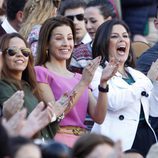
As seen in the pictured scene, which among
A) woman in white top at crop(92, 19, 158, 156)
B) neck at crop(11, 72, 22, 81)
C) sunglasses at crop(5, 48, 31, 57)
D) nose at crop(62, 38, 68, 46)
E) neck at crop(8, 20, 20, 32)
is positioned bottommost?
woman in white top at crop(92, 19, 158, 156)

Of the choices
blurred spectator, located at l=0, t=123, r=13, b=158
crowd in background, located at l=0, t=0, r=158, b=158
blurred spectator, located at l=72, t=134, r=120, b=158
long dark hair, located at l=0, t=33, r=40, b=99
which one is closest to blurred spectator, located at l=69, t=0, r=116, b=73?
crowd in background, located at l=0, t=0, r=158, b=158

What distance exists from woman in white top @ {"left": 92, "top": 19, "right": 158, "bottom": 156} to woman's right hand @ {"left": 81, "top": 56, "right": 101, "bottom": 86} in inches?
15.6

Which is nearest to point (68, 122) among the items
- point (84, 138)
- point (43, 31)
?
point (43, 31)

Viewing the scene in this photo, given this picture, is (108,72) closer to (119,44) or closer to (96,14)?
(119,44)

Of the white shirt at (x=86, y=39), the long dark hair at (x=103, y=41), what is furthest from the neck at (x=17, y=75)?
the white shirt at (x=86, y=39)

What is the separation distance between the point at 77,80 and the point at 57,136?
651 mm

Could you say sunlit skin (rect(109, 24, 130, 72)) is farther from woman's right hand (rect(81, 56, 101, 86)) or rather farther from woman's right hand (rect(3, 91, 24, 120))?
woman's right hand (rect(3, 91, 24, 120))

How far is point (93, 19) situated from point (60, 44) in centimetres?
205

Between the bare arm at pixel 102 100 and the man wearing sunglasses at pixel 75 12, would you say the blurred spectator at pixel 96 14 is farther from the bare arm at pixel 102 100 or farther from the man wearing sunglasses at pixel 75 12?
the bare arm at pixel 102 100

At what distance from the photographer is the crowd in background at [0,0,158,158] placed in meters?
9.02

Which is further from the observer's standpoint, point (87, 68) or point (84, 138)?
point (87, 68)

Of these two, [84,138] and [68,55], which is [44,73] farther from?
[84,138]

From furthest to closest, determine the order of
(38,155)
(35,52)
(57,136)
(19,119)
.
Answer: (35,52), (57,136), (19,119), (38,155)

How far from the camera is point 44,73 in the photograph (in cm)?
945
